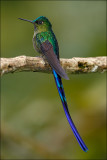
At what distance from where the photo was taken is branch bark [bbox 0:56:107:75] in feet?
11.0

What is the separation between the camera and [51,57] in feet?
12.3

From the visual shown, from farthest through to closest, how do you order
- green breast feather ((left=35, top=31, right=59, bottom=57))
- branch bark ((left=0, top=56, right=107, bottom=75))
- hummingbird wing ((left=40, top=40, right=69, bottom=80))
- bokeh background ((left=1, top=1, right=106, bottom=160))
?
bokeh background ((left=1, top=1, right=106, bottom=160))
green breast feather ((left=35, top=31, right=59, bottom=57))
hummingbird wing ((left=40, top=40, right=69, bottom=80))
branch bark ((left=0, top=56, right=107, bottom=75))

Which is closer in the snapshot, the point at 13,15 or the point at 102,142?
the point at 102,142

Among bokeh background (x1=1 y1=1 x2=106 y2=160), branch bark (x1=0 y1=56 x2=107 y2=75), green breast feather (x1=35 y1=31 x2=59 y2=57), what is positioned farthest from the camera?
bokeh background (x1=1 y1=1 x2=106 y2=160)

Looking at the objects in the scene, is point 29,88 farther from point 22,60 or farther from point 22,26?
point 22,60

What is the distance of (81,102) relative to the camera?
5.25m

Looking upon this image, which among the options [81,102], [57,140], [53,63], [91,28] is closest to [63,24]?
[91,28]

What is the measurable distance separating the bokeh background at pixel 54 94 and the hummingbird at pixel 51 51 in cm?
131

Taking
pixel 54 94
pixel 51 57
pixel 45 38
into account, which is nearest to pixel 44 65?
pixel 51 57

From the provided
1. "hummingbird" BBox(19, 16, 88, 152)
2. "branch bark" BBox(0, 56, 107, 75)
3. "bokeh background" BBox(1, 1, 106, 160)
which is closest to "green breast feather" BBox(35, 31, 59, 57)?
"hummingbird" BBox(19, 16, 88, 152)

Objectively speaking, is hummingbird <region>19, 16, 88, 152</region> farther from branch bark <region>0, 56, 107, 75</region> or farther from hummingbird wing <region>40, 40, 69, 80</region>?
branch bark <region>0, 56, 107, 75</region>

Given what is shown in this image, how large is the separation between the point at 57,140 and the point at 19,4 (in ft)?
7.18

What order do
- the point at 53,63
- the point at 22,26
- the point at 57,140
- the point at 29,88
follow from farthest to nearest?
1. the point at 22,26
2. the point at 29,88
3. the point at 57,140
4. the point at 53,63

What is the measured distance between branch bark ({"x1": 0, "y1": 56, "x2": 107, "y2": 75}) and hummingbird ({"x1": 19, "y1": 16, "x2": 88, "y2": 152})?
0.11 metres
